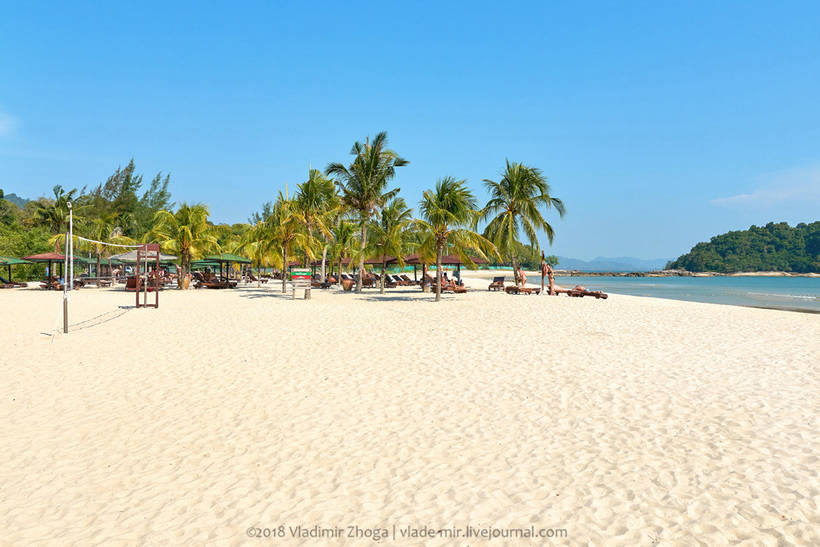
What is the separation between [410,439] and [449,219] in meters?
14.0

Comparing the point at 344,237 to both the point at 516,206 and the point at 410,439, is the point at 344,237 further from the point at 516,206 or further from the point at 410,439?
the point at 410,439

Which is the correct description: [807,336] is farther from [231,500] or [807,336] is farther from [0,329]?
[0,329]

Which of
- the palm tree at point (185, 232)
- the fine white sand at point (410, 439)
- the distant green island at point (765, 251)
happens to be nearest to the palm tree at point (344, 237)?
the palm tree at point (185, 232)

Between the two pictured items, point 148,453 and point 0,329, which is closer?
point 148,453

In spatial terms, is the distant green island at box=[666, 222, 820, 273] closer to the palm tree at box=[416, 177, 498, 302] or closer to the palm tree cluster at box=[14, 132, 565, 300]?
the palm tree cluster at box=[14, 132, 565, 300]

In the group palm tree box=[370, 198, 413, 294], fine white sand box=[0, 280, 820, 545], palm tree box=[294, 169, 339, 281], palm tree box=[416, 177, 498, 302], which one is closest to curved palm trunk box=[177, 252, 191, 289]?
palm tree box=[294, 169, 339, 281]

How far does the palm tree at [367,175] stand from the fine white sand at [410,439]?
14.4 metres

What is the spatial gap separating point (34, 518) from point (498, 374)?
521 centimetres

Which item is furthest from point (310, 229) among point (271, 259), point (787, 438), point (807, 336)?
point (787, 438)

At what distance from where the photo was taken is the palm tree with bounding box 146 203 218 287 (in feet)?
82.9

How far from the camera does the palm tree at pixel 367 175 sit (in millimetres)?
22484

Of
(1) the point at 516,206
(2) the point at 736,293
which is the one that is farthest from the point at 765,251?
(1) the point at 516,206

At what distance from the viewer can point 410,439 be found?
14.1ft

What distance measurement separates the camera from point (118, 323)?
1202cm
